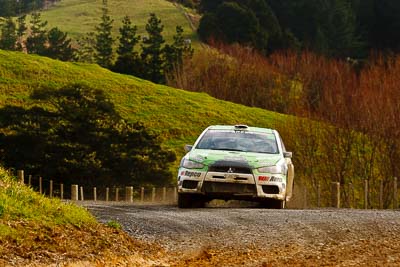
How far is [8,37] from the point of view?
116 m

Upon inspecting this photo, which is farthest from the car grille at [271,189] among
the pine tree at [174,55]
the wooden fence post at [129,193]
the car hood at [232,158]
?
the pine tree at [174,55]

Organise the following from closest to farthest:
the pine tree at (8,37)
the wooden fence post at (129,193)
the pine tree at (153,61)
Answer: the wooden fence post at (129,193)
the pine tree at (153,61)
the pine tree at (8,37)

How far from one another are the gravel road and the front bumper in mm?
2019

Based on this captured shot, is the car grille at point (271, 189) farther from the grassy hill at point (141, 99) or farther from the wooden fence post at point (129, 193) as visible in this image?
the grassy hill at point (141, 99)

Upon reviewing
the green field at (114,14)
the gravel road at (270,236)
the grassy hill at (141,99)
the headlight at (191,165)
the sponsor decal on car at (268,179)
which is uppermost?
the green field at (114,14)

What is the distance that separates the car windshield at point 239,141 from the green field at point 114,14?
110132 mm

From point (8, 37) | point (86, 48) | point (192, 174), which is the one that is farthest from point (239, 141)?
point (86, 48)

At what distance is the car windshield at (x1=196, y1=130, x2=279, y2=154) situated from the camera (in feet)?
61.7

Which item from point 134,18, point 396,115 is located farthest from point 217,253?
point 134,18

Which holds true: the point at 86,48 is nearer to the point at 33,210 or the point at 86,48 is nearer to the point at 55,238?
the point at 33,210

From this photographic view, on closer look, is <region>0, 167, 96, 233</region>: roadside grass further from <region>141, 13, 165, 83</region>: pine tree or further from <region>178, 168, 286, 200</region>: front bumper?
<region>141, 13, 165, 83</region>: pine tree

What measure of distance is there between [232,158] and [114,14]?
13472 cm

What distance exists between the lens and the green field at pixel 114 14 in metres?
138

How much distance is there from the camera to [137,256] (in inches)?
406
